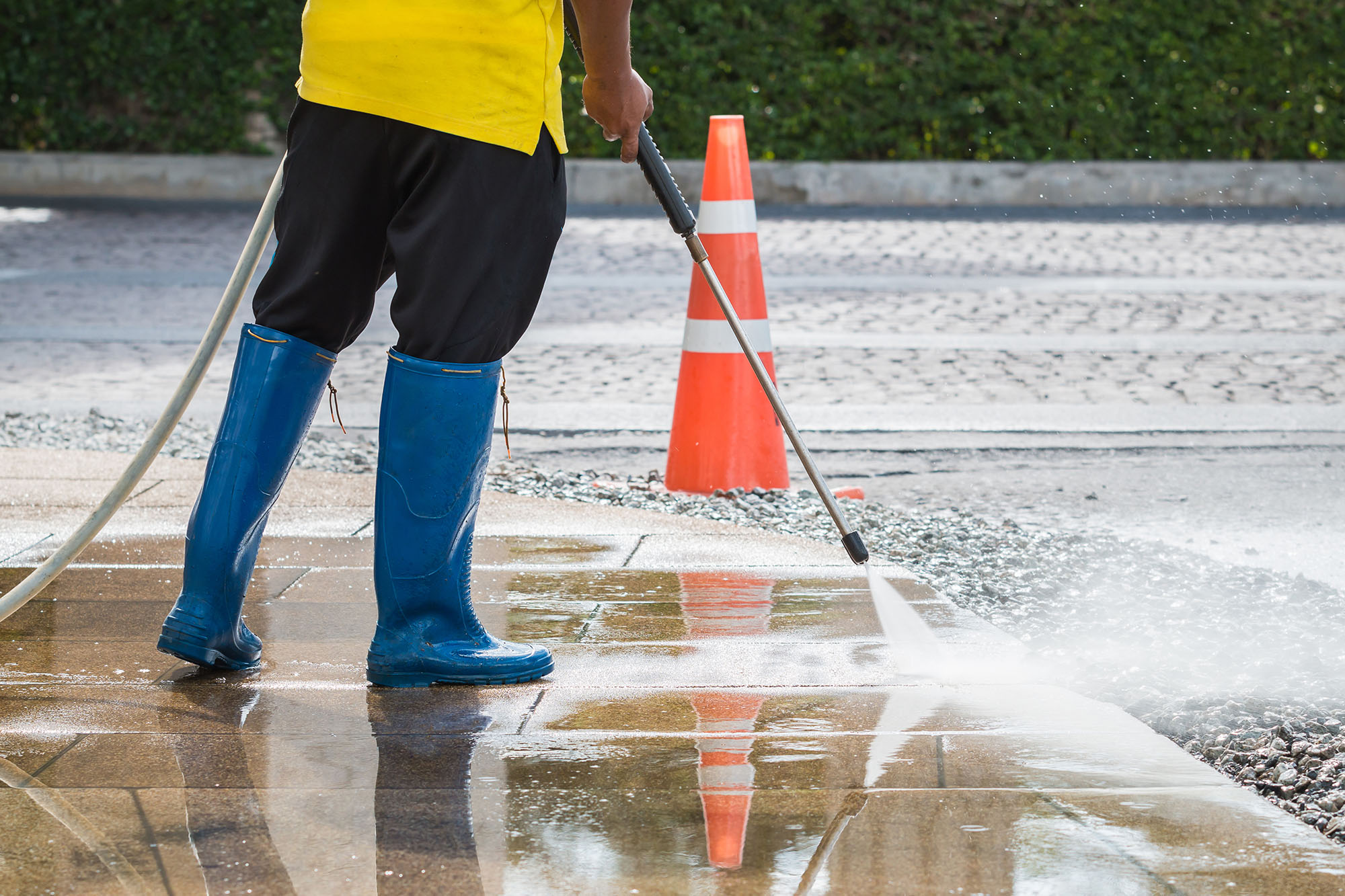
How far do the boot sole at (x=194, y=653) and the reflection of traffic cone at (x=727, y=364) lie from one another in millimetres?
1933

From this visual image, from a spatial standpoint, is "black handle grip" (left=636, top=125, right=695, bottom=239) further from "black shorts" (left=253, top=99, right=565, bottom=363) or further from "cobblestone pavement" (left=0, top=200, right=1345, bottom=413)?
"cobblestone pavement" (left=0, top=200, right=1345, bottom=413)

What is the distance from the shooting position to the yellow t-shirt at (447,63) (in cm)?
244

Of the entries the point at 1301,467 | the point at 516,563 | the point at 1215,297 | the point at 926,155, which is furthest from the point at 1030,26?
the point at 516,563

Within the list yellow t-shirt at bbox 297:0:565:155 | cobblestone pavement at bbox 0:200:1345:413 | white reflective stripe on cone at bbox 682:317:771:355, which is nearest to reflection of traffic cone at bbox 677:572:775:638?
yellow t-shirt at bbox 297:0:565:155

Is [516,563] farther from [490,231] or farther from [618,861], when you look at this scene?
[618,861]

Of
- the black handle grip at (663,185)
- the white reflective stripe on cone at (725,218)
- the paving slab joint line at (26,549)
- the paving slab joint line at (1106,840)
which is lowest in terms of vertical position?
the paving slab joint line at (26,549)

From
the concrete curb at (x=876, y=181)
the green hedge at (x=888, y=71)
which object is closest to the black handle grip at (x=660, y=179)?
the concrete curb at (x=876, y=181)

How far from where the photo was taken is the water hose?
8.86 ft

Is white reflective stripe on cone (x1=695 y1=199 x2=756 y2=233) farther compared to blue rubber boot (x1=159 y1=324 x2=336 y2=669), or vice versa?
white reflective stripe on cone (x1=695 y1=199 x2=756 y2=233)

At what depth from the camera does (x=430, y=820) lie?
2049mm

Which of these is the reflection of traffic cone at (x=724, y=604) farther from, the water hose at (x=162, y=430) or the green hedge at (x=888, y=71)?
the green hedge at (x=888, y=71)

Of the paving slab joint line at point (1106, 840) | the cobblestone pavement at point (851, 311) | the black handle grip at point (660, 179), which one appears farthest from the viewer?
the cobblestone pavement at point (851, 311)

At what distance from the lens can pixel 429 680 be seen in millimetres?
2650

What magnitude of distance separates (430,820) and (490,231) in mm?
924
